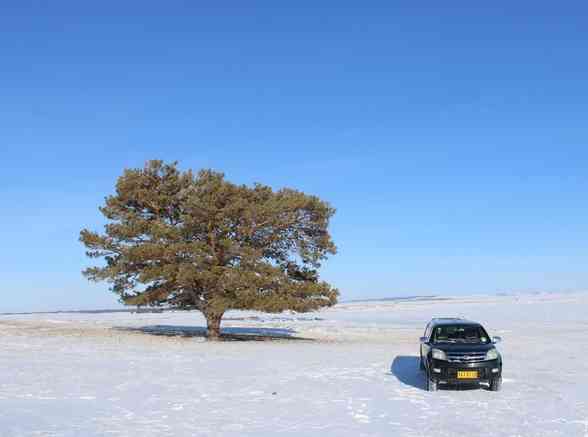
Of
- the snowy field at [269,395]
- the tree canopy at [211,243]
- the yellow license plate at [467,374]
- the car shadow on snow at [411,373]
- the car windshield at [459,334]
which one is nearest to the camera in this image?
the snowy field at [269,395]

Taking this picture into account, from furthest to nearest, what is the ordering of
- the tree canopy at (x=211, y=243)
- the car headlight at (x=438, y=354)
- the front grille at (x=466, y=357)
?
the tree canopy at (x=211, y=243), the car headlight at (x=438, y=354), the front grille at (x=466, y=357)

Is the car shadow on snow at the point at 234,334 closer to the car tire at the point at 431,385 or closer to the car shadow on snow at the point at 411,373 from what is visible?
the car shadow on snow at the point at 411,373

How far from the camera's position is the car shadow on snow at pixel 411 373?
52.3 feet

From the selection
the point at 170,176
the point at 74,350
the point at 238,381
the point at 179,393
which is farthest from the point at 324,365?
the point at 170,176

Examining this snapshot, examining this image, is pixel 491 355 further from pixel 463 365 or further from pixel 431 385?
pixel 431 385

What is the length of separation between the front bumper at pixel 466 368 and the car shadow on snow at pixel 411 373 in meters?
1.01

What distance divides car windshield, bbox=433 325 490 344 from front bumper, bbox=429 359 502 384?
5.17 ft

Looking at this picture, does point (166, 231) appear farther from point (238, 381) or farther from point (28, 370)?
point (238, 381)

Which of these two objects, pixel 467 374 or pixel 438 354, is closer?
pixel 467 374

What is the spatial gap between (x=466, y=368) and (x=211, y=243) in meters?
17.4

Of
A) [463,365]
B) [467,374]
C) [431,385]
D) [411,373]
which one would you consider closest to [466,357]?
[463,365]

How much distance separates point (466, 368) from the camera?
49.0 feet

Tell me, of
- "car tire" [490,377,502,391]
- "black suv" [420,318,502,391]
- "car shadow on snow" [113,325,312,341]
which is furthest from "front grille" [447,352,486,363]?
"car shadow on snow" [113,325,312,341]

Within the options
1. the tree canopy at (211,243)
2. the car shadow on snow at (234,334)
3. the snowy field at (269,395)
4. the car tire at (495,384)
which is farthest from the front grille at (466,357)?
the car shadow on snow at (234,334)
